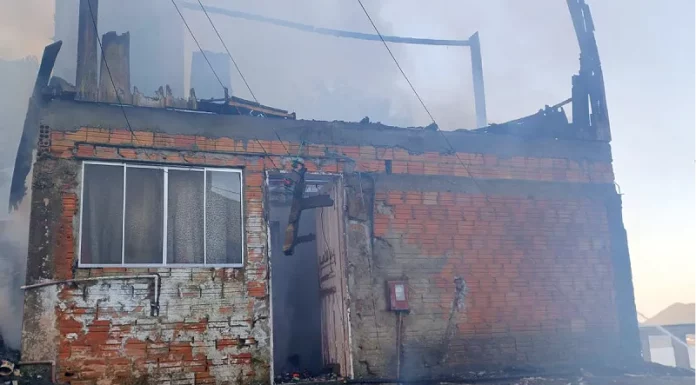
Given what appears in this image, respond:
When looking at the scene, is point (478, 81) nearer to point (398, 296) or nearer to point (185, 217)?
point (398, 296)

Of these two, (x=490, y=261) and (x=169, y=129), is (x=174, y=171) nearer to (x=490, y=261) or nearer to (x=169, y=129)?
(x=169, y=129)

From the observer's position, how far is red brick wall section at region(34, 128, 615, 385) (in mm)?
6941

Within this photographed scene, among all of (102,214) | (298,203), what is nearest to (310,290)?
(298,203)

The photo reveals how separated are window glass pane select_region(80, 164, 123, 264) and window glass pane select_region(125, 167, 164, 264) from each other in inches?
4.1

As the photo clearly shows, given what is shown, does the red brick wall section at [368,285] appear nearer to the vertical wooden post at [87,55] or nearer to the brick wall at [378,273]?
the brick wall at [378,273]

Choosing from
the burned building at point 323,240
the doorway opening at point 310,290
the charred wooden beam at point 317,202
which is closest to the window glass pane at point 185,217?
the burned building at point 323,240

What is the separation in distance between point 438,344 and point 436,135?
3.04 metres

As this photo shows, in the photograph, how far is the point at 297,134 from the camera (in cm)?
822

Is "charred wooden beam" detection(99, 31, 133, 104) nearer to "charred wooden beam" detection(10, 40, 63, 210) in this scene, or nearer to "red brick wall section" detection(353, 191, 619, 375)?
"charred wooden beam" detection(10, 40, 63, 210)

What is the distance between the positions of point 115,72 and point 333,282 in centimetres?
408

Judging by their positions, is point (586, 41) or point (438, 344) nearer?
point (438, 344)

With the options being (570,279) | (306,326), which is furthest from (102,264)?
(570,279)

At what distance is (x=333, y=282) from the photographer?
836 cm

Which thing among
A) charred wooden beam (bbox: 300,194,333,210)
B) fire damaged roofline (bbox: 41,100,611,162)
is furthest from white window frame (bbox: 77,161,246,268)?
charred wooden beam (bbox: 300,194,333,210)
